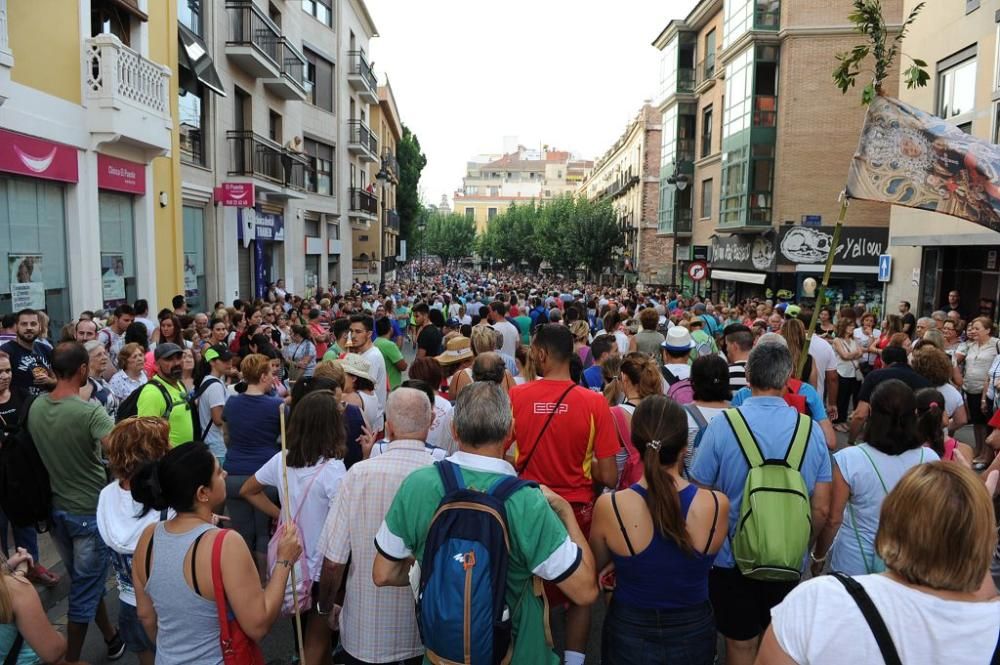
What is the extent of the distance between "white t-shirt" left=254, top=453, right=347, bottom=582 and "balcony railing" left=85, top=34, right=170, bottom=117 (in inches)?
406

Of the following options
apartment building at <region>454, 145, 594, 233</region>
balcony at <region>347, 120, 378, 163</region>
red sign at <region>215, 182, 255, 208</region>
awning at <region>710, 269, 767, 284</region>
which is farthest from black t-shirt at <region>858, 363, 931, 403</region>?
apartment building at <region>454, 145, 594, 233</region>

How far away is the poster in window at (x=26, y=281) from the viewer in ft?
33.8

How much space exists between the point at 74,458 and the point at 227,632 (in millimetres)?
2096

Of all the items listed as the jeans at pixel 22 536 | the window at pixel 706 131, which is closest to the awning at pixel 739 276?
the window at pixel 706 131

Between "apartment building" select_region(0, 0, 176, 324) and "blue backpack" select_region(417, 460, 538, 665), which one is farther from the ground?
"apartment building" select_region(0, 0, 176, 324)

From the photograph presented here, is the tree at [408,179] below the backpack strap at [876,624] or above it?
above

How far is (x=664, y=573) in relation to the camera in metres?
2.90

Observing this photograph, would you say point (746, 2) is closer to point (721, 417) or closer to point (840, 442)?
point (840, 442)

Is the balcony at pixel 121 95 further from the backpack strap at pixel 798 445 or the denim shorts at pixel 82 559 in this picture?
the backpack strap at pixel 798 445

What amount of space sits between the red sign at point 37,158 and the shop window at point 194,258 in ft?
18.9

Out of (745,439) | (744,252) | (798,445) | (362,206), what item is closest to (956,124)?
(744,252)

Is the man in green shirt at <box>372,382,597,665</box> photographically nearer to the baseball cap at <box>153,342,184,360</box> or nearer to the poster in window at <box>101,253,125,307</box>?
the baseball cap at <box>153,342,184,360</box>

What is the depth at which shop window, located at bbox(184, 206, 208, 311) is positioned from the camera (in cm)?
1733

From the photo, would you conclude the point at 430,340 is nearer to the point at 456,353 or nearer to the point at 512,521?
the point at 456,353
